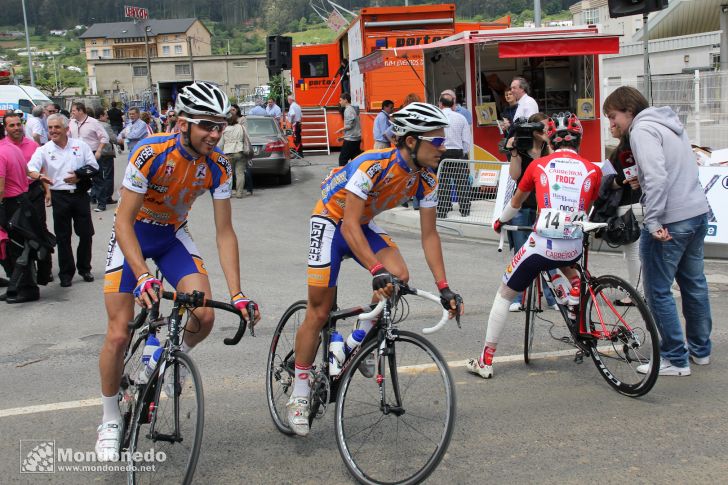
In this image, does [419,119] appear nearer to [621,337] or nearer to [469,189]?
[621,337]

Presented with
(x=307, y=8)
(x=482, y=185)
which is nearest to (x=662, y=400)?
(x=482, y=185)

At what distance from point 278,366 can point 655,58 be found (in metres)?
35.7

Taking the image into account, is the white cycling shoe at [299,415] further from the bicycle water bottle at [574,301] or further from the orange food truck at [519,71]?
the orange food truck at [519,71]

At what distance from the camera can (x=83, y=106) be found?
15328mm

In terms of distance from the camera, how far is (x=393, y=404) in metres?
4.28

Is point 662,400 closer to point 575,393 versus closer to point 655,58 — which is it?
point 575,393

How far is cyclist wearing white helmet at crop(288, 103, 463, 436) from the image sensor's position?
4473 millimetres

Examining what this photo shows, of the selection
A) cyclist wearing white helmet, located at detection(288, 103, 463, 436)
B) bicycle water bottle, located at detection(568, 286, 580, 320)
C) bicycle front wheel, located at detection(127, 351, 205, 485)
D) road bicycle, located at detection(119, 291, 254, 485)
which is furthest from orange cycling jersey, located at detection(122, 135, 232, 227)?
bicycle water bottle, located at detection(568, 286, 580, 320)

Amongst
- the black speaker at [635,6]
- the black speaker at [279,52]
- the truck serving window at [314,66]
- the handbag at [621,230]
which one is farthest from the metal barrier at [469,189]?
the truck serving window at [314,66]

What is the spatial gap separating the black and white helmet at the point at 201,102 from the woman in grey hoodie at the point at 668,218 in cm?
290

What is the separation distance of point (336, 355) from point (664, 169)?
2644 mm

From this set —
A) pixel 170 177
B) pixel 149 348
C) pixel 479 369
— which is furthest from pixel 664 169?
pixel 149 348

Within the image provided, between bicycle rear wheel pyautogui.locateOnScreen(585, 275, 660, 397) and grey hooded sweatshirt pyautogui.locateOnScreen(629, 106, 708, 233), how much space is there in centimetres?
58

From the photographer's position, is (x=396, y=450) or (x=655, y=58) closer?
(x=396, y=450)
